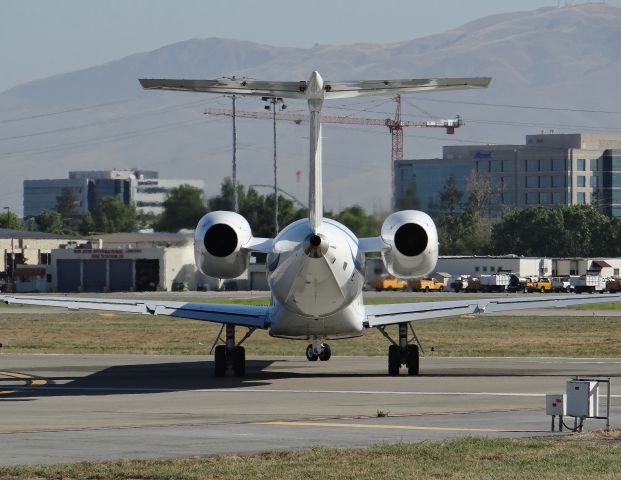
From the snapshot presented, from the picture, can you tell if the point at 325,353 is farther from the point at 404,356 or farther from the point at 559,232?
the point at 559,232

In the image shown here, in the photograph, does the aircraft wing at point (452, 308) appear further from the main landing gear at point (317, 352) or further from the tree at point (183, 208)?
the tree at point (183, 208)

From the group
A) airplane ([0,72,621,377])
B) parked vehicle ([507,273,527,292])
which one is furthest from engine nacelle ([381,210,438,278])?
parked vehicle ([507,273,527,292])

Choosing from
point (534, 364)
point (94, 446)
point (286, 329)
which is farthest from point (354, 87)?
point (534, 364)

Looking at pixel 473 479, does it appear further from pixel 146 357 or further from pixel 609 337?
pixel 609 337

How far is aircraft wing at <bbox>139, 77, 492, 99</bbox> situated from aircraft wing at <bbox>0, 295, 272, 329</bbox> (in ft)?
29.9

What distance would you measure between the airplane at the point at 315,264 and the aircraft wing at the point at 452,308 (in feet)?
0.10

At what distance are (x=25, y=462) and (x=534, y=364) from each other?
27.3m

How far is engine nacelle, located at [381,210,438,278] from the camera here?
35969 mm

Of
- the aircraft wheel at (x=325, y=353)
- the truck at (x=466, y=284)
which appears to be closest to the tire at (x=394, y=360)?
the aircraft wheel at (x=325, y=353)

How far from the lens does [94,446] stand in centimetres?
2406

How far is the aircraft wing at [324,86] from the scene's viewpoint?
3028 cm

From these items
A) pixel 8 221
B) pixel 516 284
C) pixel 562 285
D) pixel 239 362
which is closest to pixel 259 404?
pixel 239 362

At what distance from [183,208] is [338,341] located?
61164 mm

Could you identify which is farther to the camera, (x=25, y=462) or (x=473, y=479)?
(x=25, y=462)
